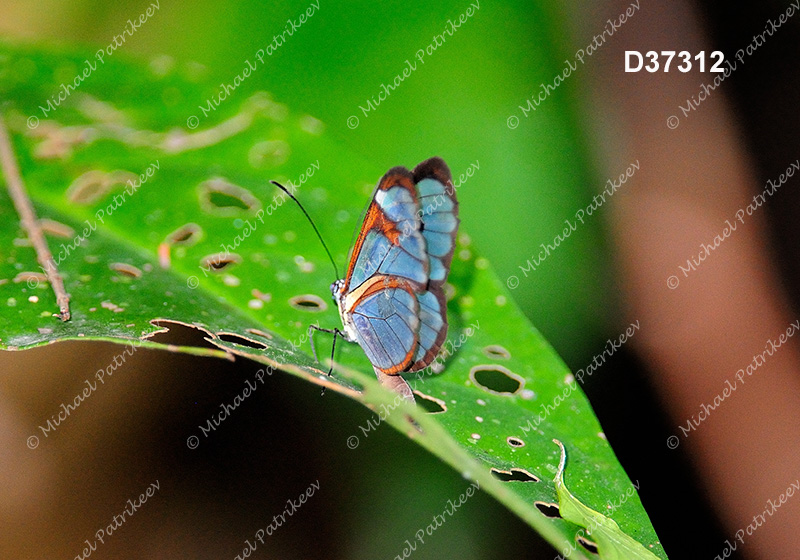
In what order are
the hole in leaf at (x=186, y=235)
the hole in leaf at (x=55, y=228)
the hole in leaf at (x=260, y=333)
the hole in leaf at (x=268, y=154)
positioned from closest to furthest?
the hole in leaf at (x=260, y=333), the hole in leaf at (x=55, y=228), the hole in leaf at (x=186, y=235), the hole in leaf at (x=268, y=154)

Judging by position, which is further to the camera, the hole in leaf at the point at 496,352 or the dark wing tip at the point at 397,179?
the dark wing tip at the point at 397,179

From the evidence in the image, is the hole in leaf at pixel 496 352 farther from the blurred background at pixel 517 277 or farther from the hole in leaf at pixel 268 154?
the hole in leaf at pixel 268 154

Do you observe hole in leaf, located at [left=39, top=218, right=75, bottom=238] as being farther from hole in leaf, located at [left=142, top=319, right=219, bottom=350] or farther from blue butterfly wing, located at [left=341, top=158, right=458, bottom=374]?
blue butterfly wing, located at [left=341, top=158, right=458, bottom=374]

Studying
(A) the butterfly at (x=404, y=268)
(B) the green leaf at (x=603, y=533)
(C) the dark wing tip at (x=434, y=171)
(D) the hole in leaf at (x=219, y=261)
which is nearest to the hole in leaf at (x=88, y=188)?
(D) the hole in leaf at (x=219, y=261)

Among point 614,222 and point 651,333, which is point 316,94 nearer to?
point 614,222

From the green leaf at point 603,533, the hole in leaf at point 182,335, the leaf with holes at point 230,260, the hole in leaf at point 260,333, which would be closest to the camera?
the green leaf at point 603,533

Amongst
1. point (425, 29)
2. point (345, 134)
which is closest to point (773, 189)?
point (425, 29)

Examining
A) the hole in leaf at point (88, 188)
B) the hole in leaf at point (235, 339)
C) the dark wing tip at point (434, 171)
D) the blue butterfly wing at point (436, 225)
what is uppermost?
the dark wing tip at point (434, 171)

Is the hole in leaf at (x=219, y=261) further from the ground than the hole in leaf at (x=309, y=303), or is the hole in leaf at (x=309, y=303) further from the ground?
the hole in leaf at (x=309, y=303)
